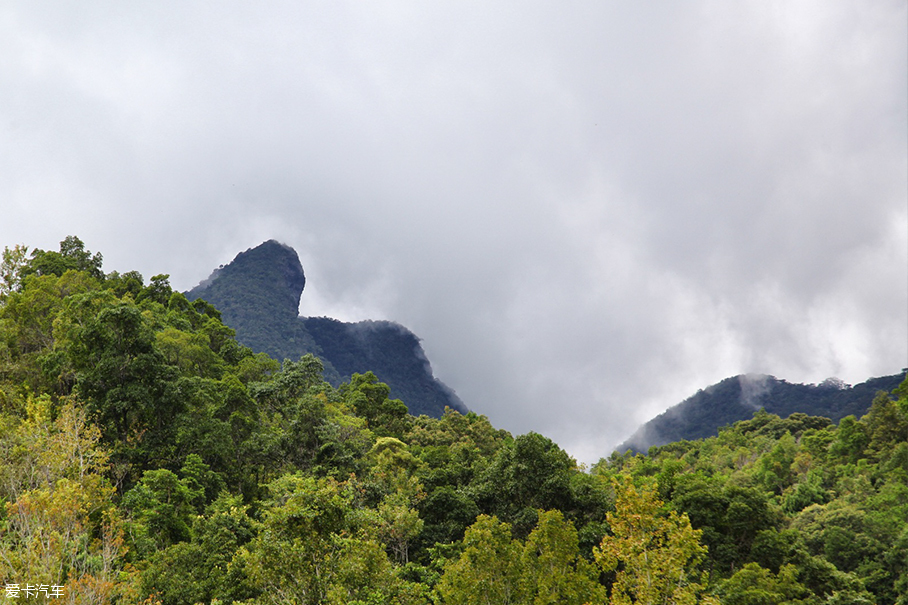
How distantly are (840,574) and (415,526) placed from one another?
25.4 meters

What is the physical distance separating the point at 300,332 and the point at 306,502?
452 feet

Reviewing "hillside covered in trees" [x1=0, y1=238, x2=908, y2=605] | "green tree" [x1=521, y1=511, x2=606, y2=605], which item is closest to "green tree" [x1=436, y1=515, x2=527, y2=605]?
"hillside covered in trees" [x1=0, y1=238, x2=908, y2=605]

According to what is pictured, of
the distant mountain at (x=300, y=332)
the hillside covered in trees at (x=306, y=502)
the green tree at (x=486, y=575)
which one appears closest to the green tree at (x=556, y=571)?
the hillside covered in trees at (x=306, y=502)

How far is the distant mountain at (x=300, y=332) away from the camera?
13725 cm

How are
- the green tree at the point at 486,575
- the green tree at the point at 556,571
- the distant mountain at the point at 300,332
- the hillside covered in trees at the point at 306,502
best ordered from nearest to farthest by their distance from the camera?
the hillside covered in trees at the point at 306,502 → the green tree at the point at 486,575 → the green tree at the point at 556,571 → the distant mountain at the point at 300,332

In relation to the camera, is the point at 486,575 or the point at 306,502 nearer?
the point at 306,502

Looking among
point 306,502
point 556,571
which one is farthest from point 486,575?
point 306,502

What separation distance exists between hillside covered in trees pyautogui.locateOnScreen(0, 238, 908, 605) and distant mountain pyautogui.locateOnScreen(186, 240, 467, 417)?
77.9 meters

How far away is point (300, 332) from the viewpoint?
144250 mm

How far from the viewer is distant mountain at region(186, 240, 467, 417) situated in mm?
137250

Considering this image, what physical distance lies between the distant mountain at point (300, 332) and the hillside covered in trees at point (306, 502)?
255 ft

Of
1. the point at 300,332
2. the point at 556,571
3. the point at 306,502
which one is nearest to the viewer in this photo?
the point at 306,502

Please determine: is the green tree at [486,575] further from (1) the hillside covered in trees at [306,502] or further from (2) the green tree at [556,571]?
(2) the green tree at [556,571]

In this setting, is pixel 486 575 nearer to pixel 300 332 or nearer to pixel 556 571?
pixel 556 571
